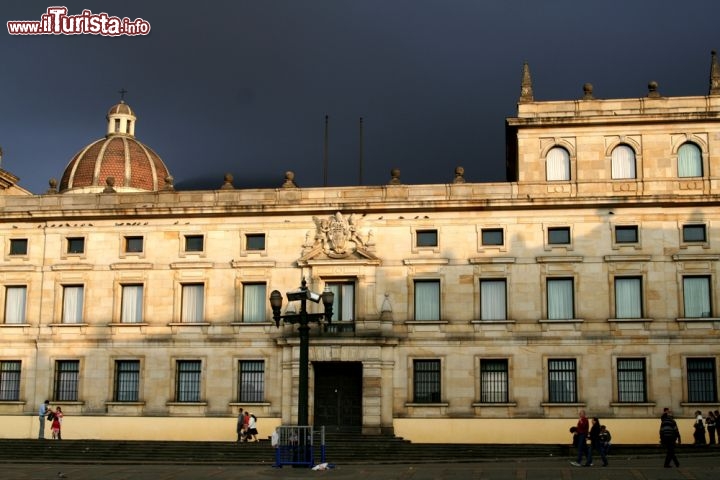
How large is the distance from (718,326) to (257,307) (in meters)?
20.8

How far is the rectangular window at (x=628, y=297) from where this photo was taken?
150 ft

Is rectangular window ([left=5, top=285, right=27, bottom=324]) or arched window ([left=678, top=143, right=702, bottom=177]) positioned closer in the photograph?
arched window ([left=678, top=143, right=702, bottom=177])

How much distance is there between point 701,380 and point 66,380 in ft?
96.3

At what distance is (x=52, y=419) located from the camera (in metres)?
47.1

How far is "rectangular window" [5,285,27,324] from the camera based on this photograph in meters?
50.5

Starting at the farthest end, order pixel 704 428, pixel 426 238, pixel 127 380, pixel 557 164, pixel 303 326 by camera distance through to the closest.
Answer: pixel 127 380 → pixel 426 238 → pixel 557 164 → pixel 704 428 → pixel 303 326

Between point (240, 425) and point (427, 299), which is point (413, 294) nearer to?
point (427, 299)

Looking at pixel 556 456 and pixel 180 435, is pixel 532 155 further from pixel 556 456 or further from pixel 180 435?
pixel 180 435

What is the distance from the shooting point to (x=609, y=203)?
4603cm

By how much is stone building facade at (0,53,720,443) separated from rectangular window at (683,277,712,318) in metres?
0.06

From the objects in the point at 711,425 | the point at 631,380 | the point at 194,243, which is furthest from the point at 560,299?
the point at 194,243

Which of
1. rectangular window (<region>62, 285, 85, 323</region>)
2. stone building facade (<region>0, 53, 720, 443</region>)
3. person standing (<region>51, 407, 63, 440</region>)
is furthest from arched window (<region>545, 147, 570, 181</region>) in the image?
person standing (<region>51, 407, 63, 440</region>)

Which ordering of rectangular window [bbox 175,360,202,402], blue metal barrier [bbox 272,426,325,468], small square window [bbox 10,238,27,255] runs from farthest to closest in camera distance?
1. small square window [bbox 10,238,27,255]
2. rectangular window [bbox 175,360,202,402]
3. blue metal barrier [bbox 272,426,325,468]

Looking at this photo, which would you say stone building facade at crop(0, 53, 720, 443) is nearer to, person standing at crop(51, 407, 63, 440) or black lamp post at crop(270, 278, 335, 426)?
person standing at crop(51, 407, 63, 440)
